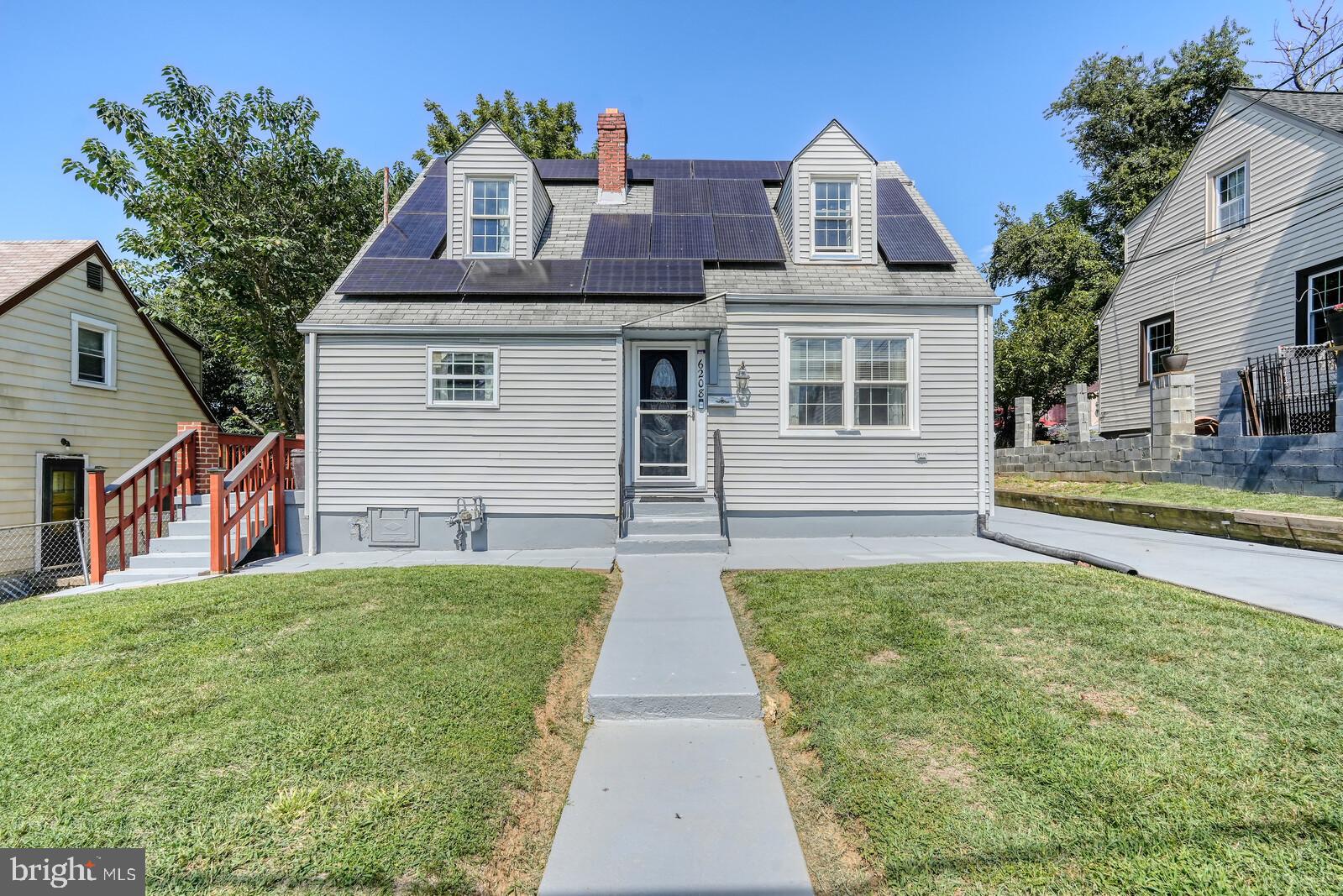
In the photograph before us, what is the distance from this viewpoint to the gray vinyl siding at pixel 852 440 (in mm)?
8508

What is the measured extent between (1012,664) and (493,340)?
7.16m

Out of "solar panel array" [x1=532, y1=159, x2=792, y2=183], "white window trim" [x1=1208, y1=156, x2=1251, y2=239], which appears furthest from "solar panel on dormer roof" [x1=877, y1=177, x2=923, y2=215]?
"white window trim" [x1=1208, y1=156, x2=1251, y2=239]

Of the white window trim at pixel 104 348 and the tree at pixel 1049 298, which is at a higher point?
the tree at pixel 1049 298

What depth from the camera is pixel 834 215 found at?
9195 millimetres

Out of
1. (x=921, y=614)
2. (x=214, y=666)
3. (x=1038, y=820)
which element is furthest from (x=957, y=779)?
(x=214, y=666)

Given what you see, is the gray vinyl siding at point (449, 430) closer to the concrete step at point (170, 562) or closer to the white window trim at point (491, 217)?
the concrete step at point (170, 562)

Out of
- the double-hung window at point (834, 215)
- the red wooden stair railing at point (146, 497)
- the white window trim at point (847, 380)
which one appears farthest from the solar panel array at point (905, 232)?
the red wooden stair railing at point (146, 497)

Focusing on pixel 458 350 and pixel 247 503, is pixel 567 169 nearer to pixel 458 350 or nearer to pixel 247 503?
pixel 458 350

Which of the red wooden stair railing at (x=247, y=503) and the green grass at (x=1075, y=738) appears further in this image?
the red wooden stair railing at (x=247, y=503)

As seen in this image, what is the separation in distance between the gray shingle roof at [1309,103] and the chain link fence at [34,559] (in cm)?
2223

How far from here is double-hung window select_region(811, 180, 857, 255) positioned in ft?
30.1

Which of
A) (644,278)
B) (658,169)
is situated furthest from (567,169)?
(644,278)

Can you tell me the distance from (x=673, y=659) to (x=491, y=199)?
26.8 ft

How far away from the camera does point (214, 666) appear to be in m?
3.63
